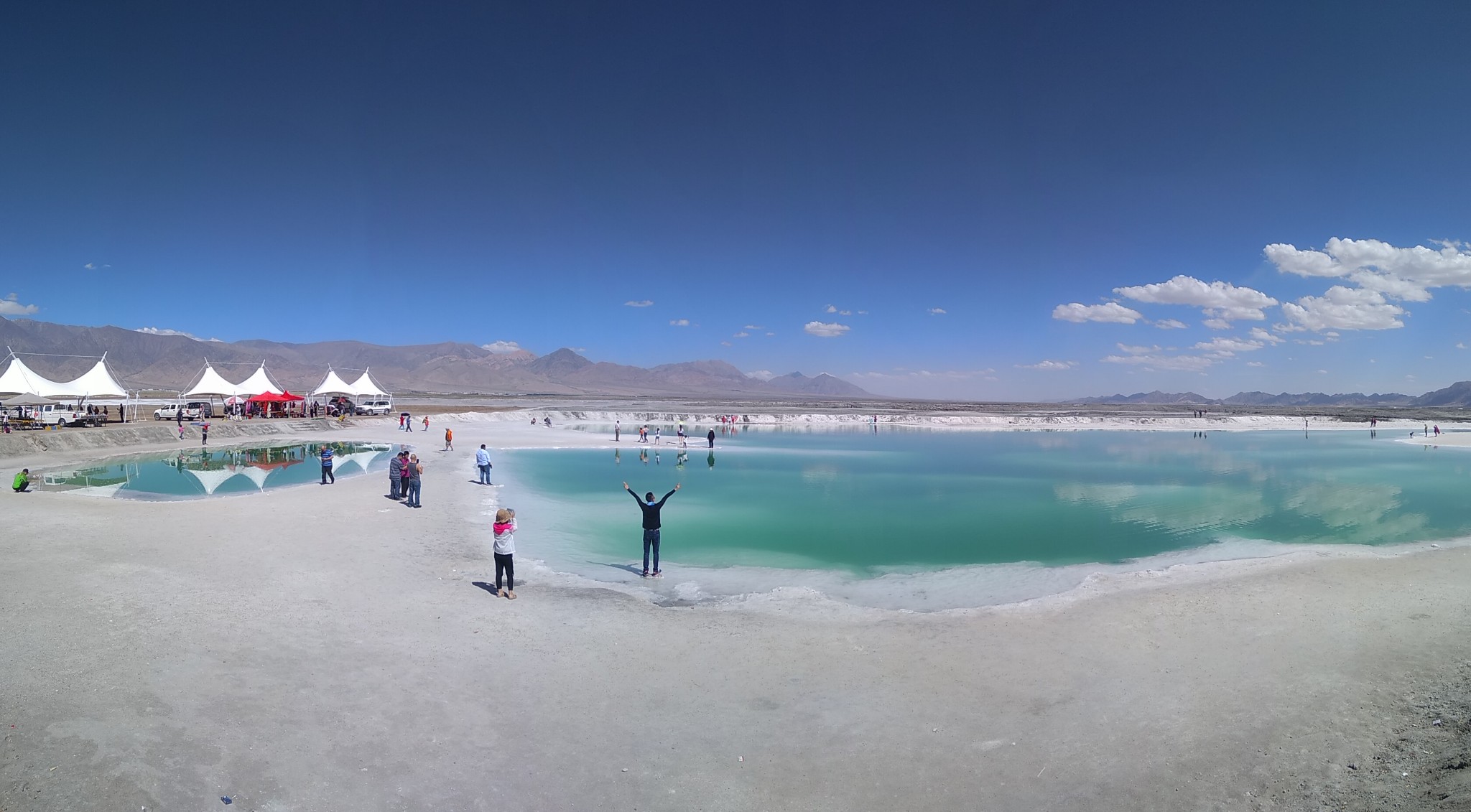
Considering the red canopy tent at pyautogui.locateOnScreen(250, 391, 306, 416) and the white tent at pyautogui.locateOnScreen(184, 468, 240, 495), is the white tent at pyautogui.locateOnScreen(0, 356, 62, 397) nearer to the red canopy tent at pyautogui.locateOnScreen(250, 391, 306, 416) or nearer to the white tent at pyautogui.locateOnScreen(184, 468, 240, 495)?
the red canopy tent at pyautogui.locateOnScreen(250, 391, 306, 416)

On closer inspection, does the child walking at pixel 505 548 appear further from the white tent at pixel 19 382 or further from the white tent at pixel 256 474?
the white tent at pixel 19 382

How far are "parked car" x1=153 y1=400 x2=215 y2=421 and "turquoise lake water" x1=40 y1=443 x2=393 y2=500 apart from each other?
534 inches

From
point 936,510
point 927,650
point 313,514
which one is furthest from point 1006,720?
point 313,514

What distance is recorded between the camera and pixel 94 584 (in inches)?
418

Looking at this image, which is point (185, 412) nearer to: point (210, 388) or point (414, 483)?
point (210, 388)

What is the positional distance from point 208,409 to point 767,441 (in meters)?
40.4

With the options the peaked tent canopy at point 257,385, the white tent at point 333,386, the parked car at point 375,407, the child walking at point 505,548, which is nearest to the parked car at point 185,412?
the peaked tent canopy at point 257,385

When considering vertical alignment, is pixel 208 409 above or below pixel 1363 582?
above

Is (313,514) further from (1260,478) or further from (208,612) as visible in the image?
(1260,478)

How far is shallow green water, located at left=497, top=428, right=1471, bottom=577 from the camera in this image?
16344mm

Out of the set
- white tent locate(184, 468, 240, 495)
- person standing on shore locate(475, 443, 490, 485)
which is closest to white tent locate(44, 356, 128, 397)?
white tent locate(184, 468, 240, 495)

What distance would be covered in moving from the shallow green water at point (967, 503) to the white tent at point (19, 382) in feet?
98.3

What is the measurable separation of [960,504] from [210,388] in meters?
51.5

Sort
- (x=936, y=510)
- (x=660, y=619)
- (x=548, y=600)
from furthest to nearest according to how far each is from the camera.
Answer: (x=936, y=510), (x=548, y=600), (x=660, y=619)
